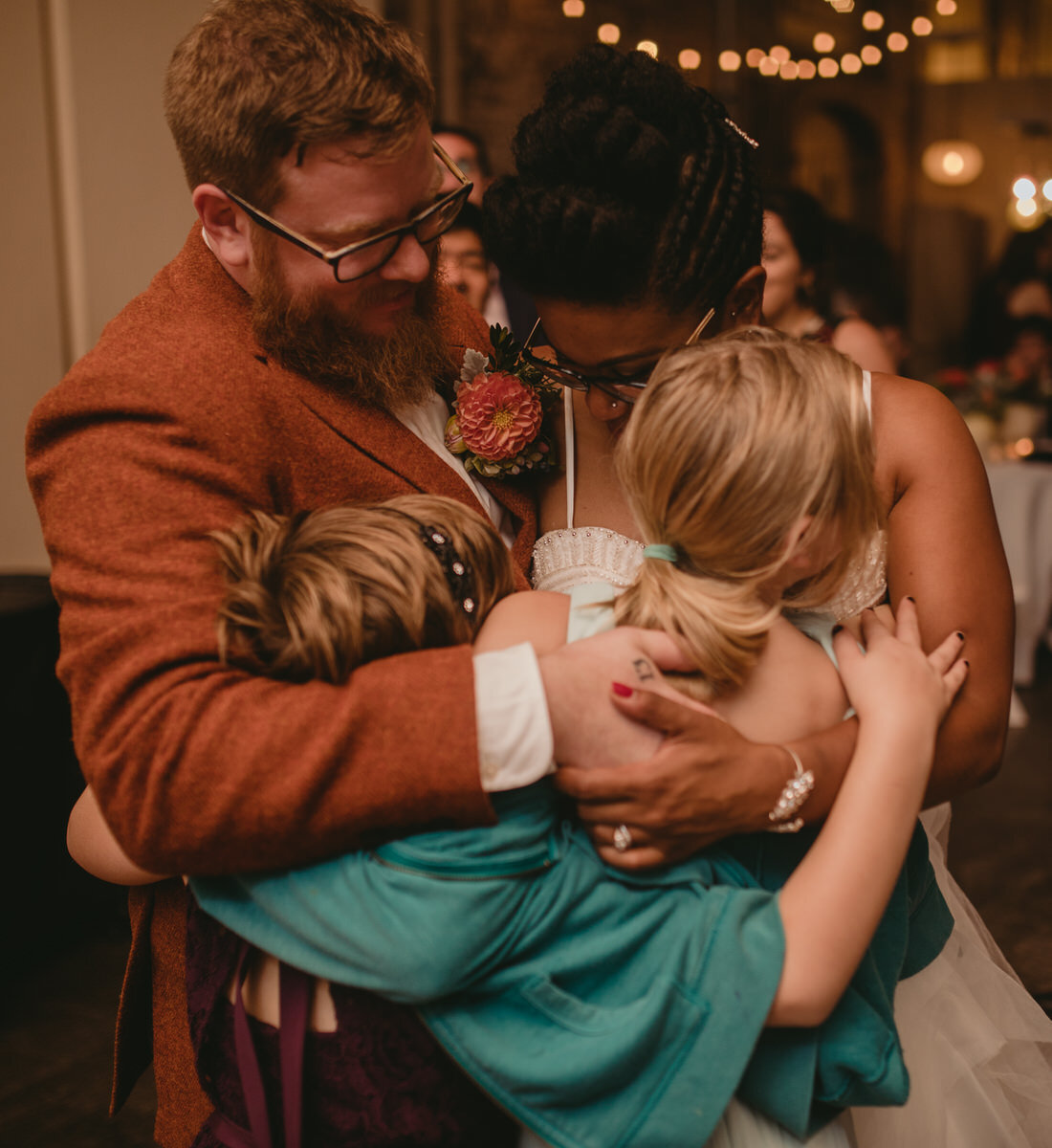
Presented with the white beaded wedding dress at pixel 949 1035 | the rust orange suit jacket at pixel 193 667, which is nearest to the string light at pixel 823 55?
the white beaded wedding dress at pixel 949 1035

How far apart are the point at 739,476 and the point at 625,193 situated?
1.87 feet

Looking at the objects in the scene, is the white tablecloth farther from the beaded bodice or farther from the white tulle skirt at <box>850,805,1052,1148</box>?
the beaded bodice

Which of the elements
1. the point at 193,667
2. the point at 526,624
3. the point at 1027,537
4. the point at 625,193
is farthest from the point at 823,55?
the point at 193,667

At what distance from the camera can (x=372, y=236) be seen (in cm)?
154

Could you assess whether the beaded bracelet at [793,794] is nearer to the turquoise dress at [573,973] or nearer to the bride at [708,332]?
the turquoise dress at [573,973]

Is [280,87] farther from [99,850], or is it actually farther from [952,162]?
[952,162]

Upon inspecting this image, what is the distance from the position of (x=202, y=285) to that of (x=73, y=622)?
1.98 feet

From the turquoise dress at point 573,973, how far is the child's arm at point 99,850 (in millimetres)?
154

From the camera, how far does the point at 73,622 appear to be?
122cm

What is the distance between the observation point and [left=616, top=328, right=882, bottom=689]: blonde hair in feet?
4.04

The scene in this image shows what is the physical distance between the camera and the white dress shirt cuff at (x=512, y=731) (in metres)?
1.14

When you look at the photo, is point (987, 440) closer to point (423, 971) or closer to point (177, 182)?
point (177, 182)

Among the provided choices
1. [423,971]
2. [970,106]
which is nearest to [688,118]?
[423,971]

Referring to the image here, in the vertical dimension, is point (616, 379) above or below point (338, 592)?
above
